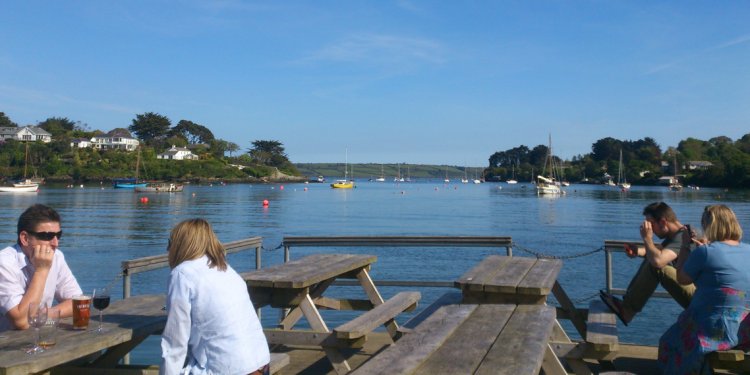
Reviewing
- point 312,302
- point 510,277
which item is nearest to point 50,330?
point 312,302

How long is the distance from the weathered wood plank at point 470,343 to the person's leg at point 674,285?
1675mm

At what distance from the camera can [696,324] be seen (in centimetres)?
477

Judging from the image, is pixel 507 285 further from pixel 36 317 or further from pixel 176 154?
pixel 176 154

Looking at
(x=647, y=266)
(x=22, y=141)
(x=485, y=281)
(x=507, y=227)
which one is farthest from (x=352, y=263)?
(x=22, y=141)

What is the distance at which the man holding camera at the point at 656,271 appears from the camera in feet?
18.0

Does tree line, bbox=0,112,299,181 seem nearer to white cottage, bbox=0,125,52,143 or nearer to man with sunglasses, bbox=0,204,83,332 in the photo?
white cottage, bbox=0,125,52,143

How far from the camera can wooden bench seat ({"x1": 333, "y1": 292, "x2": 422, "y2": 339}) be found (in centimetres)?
461

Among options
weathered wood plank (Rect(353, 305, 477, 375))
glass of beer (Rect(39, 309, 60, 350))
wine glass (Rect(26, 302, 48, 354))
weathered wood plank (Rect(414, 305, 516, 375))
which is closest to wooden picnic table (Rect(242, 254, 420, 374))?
weathered wood plank (Rect(353, 305, 477, 375))

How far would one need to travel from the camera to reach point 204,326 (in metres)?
3.48

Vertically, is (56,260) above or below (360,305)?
above

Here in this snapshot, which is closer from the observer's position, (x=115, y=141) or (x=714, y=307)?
(x=714, y=307)

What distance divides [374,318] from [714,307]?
237 cm

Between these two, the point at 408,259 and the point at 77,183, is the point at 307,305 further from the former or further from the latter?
the point at 77,183

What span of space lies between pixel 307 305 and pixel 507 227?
38158 mm
